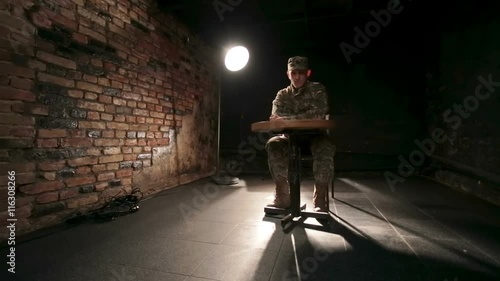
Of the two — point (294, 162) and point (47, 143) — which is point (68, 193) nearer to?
point (47, 143)

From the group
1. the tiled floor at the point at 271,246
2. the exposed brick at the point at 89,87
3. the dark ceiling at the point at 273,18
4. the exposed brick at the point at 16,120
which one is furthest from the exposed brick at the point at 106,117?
the dark ceiling at the point at 273,18

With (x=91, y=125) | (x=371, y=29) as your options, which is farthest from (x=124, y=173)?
(x=371, y=29)

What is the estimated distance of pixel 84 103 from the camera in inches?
86.3

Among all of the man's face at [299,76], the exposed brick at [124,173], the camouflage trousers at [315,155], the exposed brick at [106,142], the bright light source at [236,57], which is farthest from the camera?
the bright light source at [236,57]

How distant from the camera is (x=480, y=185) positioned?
2.80 metres

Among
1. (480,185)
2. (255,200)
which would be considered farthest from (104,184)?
(480,185)

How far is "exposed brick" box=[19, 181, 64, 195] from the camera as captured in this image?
1.76 meters

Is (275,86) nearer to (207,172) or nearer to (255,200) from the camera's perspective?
(207,172)

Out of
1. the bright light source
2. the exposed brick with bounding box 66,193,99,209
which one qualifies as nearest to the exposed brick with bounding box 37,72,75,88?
the exposed brick with bounding box 66,193,99,209

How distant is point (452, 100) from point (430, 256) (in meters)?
3.28

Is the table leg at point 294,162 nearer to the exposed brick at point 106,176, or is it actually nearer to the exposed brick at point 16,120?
the exposed brick at point 106,176

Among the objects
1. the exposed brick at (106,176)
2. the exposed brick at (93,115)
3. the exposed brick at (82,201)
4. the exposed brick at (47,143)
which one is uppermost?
the exposed brick at (93,115)

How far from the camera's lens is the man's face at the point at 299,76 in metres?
2.20

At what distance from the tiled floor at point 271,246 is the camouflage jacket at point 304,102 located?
992 mm
